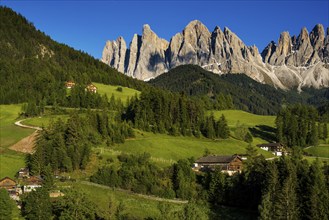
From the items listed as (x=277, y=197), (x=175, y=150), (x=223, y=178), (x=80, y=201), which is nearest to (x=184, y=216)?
(x=80, y=201)

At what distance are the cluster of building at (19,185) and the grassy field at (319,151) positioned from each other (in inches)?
3653

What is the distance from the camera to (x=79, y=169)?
10312 cm

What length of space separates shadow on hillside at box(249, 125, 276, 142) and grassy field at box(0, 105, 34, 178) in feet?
276

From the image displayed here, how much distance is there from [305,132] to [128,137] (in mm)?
67877

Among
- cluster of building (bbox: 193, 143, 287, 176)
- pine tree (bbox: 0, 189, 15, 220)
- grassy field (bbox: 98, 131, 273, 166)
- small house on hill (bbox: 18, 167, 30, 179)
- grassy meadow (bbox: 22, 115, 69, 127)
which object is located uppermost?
grassy meadow (bbox: 22, 115, 69, 127)

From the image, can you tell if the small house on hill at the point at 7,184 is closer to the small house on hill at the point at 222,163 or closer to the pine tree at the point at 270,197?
the small house on hill at the point at 222,163

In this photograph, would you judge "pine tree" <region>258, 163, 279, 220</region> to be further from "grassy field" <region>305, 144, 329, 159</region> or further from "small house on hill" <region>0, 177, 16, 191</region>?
"grassy field" <region>305, 144, 329, 159</region>

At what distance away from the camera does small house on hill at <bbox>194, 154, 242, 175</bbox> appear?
111m

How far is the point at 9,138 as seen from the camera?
124m

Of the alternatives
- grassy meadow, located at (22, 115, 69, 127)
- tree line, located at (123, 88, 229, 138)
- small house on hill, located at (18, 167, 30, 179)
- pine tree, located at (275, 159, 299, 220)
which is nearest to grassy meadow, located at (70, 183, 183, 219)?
small house on hill, located at (18, 167, 30, 179)

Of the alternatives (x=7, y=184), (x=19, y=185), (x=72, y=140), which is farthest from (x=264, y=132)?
(x=7, y=184)

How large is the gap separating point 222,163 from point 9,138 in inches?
2338

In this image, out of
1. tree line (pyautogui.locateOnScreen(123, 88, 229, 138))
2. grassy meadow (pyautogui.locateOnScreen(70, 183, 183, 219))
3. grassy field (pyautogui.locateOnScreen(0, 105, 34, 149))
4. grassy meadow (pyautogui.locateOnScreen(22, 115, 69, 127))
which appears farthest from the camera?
tree line (pyautogui.locateOnScreen(123, 88, 229, 138))

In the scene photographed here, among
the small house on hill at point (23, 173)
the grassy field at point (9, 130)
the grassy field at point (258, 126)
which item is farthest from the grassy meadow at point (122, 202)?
the grassy field at point (258, 126)
